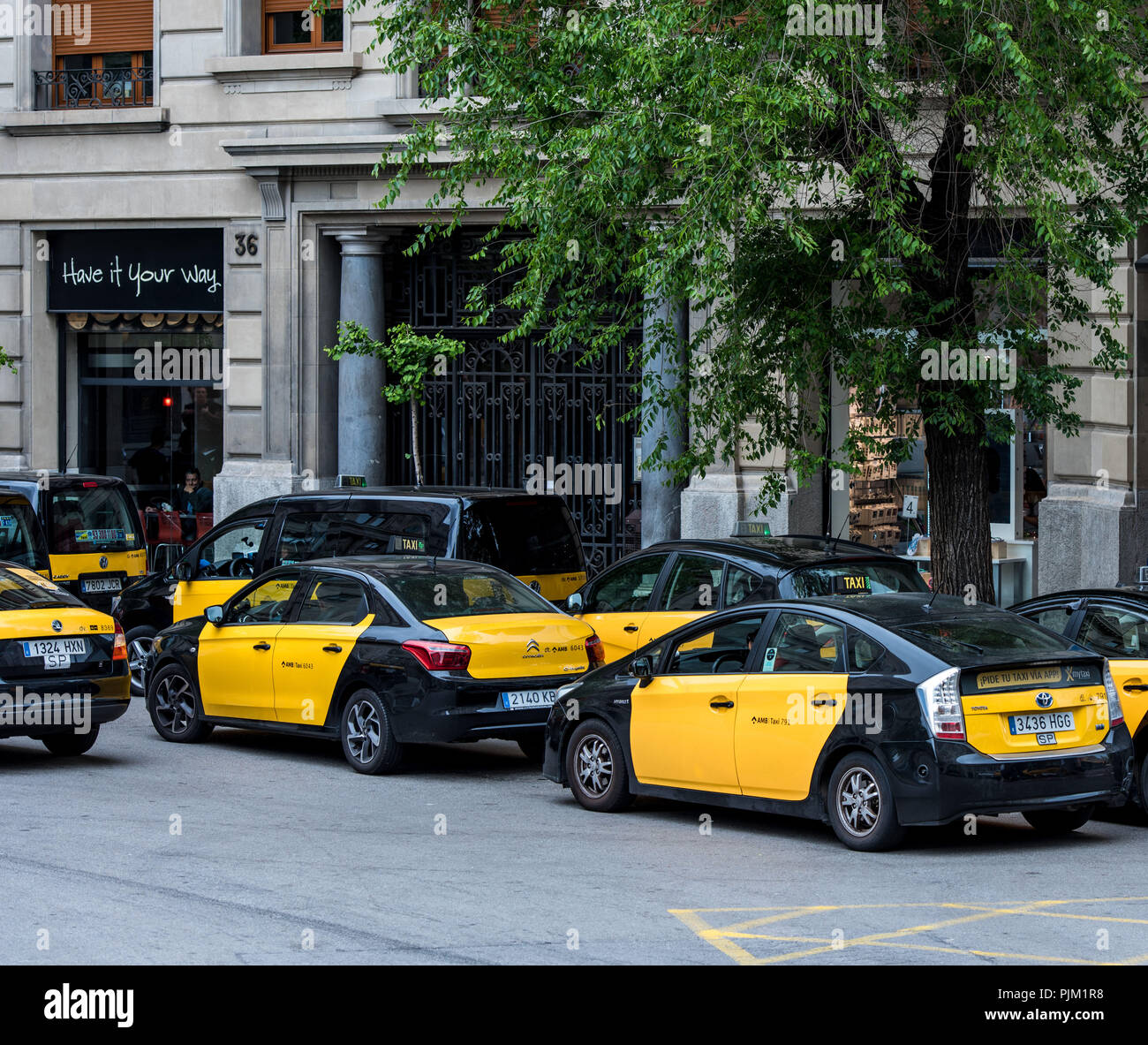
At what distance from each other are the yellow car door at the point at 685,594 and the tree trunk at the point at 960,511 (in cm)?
220

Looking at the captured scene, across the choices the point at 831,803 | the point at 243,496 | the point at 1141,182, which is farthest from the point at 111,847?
the point at 243,496

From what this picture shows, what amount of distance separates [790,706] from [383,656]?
136 inches

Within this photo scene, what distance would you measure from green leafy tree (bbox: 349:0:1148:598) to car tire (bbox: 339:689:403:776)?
12.1 feet

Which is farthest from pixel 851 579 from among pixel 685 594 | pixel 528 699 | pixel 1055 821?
pixel 1055 821

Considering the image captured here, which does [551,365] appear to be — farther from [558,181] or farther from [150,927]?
[150,927]

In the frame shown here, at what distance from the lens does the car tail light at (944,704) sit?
921cm

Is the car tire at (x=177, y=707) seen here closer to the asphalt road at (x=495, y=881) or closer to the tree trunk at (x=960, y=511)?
the asphalt road at (x=495, y=881)

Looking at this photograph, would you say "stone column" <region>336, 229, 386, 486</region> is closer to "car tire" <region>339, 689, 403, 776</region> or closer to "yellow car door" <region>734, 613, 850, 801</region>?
"car tire" <region>339, 689, 403, 776</region>

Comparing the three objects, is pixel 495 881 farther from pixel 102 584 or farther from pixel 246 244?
pixel 246 244

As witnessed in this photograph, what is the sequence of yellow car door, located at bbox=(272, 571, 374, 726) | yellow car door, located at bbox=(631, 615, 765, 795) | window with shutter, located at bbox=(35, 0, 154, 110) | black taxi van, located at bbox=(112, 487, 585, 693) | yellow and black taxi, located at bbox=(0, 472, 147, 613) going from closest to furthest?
yellow car door, located at bbox=(631, 615, 765, 795)
yellow car door, located at bbox=(272, 571, 374, 726)
black taxi van, located at bbox=(112, 487, 585, 693)
yellow and black taxi, located at bbox=(0, 472, 147, 613)
window with shutter, located at bbox=(35, 0, 154, 110)

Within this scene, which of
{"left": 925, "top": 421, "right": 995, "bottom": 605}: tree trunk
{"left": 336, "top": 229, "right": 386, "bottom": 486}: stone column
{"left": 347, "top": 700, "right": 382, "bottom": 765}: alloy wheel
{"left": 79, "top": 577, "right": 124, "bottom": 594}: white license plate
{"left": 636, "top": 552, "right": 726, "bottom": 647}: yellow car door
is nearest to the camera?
{"left": 347, "top": 700, "right": 382, "bottom": 765}: alloy wheel

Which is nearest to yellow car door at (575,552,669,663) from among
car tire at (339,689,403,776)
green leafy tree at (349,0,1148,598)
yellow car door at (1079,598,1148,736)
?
green leafy tree at (349,0,1148,598)

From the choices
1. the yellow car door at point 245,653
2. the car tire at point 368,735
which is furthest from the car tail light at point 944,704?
the yellow car door at point 245,653

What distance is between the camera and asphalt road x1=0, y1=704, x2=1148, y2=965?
7.31 metres
